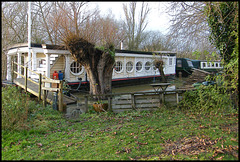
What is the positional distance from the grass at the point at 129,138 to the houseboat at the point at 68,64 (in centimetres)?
631

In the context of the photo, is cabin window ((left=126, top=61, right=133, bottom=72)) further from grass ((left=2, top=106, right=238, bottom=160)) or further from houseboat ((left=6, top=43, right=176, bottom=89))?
grass ((left=2, top=106, right=238, bottom=160))

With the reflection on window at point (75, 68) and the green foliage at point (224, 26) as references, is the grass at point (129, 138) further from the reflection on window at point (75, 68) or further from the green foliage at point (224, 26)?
the reflection on window at point (75, 68)

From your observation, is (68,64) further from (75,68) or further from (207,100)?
(207,100)

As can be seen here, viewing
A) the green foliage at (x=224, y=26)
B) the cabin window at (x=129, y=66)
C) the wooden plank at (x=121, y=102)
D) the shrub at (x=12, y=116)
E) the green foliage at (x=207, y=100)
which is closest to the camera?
the green foliage at (x=224, y=26)

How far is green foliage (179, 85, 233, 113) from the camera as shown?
6.13 meters

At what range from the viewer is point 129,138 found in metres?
5.04

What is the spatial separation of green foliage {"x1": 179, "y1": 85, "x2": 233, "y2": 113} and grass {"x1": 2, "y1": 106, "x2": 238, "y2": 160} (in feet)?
0.91

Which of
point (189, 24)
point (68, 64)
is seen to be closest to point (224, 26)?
point (189, 24)

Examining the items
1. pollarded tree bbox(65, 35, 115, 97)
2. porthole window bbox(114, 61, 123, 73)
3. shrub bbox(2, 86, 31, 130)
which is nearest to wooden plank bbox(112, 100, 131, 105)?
pollarded tree bbox(65, 35, 115, 97)

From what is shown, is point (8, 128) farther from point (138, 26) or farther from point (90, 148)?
point (138, 26)

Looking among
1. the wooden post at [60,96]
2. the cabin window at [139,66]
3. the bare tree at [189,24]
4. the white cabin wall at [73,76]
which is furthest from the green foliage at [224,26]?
the cabin window at [139,66]

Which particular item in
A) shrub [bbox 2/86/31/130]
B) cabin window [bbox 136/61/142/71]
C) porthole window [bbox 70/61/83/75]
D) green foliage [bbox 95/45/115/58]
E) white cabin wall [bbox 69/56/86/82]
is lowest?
shrub [bbox 2/86/31/130]

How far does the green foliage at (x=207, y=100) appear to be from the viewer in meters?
6.13

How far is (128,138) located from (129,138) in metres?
0.03
